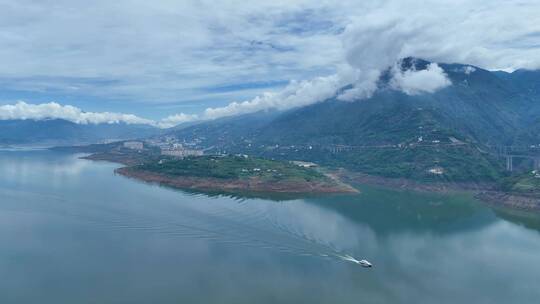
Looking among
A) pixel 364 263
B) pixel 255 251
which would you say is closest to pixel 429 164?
pixel 364 263

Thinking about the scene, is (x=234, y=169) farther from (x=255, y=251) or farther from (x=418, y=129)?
(x=418, y=129)

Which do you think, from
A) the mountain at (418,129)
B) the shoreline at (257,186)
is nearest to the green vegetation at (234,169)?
the shoreline at (257,186)

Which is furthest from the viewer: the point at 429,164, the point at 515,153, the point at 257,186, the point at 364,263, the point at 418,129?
the point at 515,153

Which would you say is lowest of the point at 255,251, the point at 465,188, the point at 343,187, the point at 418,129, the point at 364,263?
the point at 364,263

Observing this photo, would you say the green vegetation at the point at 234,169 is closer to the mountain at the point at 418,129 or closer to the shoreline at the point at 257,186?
the shoreline at the point at 257,186

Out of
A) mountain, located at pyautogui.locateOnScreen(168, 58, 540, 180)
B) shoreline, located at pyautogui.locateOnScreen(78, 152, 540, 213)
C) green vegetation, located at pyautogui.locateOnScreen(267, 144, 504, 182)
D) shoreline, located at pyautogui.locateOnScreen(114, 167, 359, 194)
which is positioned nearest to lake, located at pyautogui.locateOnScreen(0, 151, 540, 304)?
shoreline, located at pyautogui.locateOnScreen(78, 152, 540, 213)

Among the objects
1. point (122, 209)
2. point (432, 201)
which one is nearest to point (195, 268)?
point (122, 209)
